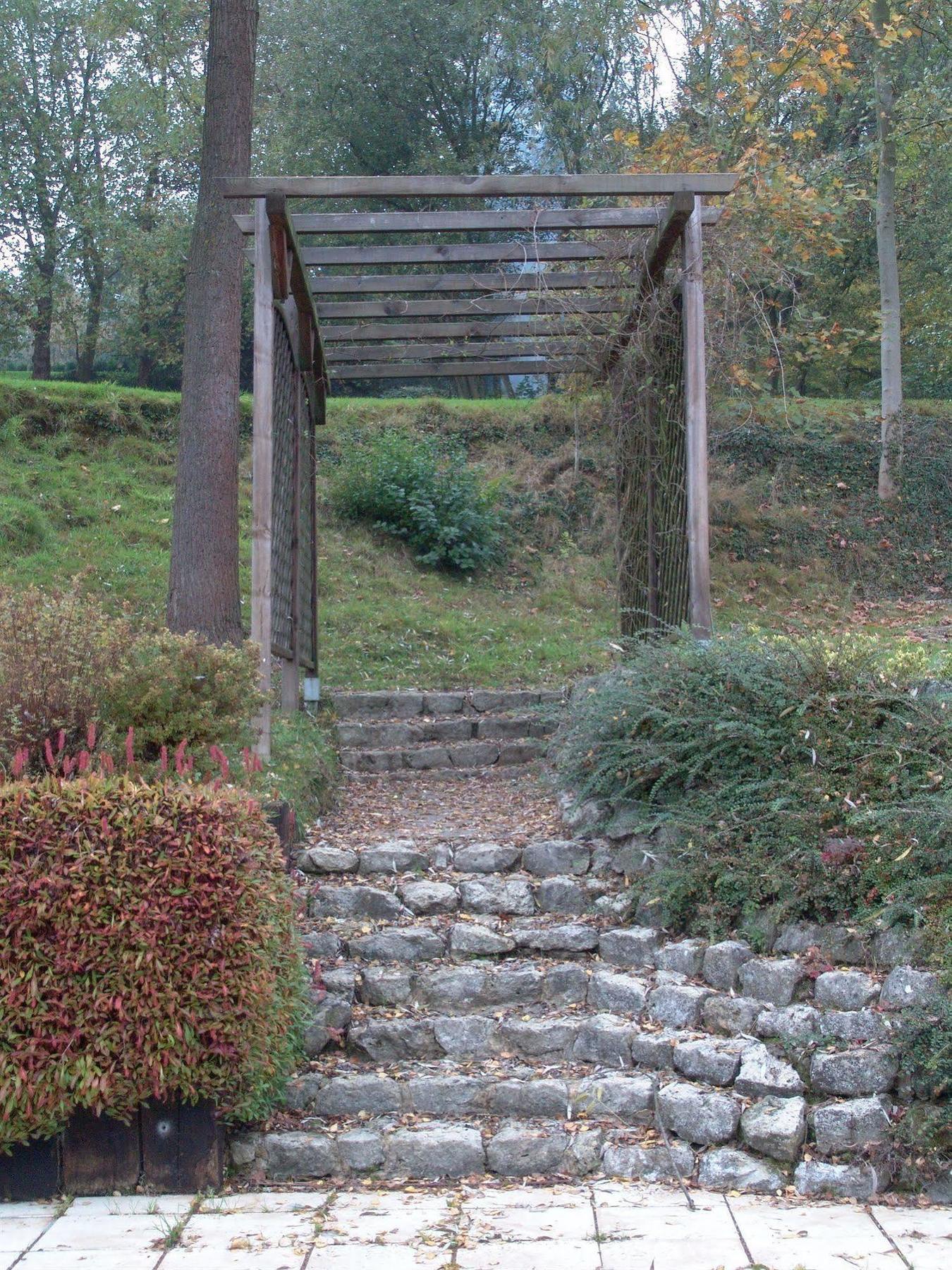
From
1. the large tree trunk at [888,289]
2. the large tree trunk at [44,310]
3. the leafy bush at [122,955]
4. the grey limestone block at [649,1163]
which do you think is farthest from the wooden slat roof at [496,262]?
the large tree trunk at [44,310]

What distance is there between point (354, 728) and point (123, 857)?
4.30 m

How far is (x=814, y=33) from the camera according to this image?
973 centimetres

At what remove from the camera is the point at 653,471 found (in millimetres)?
7148

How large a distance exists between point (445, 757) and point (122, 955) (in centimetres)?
419

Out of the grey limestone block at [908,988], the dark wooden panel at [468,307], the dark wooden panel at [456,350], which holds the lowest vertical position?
the grey limestone block at [908,988]

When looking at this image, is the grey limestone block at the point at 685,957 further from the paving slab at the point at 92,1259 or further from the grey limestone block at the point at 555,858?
the paving slab at the point at 92,1259

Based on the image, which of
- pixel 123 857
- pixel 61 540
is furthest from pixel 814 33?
pixel 123 857

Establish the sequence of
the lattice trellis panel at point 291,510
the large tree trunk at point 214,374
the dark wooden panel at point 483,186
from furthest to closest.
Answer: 1. the large tree trunk at point 214,374
2. the lattice trellis panel at point 291,510
3. the dark wooden panel at point 483,186

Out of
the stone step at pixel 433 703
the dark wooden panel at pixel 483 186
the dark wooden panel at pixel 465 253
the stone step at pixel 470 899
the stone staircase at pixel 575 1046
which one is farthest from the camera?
the stone step at pixel 433 703

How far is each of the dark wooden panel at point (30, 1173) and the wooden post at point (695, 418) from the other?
392 cm

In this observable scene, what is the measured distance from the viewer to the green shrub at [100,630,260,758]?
4402mm

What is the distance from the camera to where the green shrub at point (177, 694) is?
440 centimetres

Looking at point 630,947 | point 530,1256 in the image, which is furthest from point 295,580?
point 530,1256

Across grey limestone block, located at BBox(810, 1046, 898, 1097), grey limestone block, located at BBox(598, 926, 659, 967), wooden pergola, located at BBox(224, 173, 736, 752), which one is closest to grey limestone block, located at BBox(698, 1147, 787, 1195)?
grey limestone block, located at BBox(810, 1046, 898, 1097)
